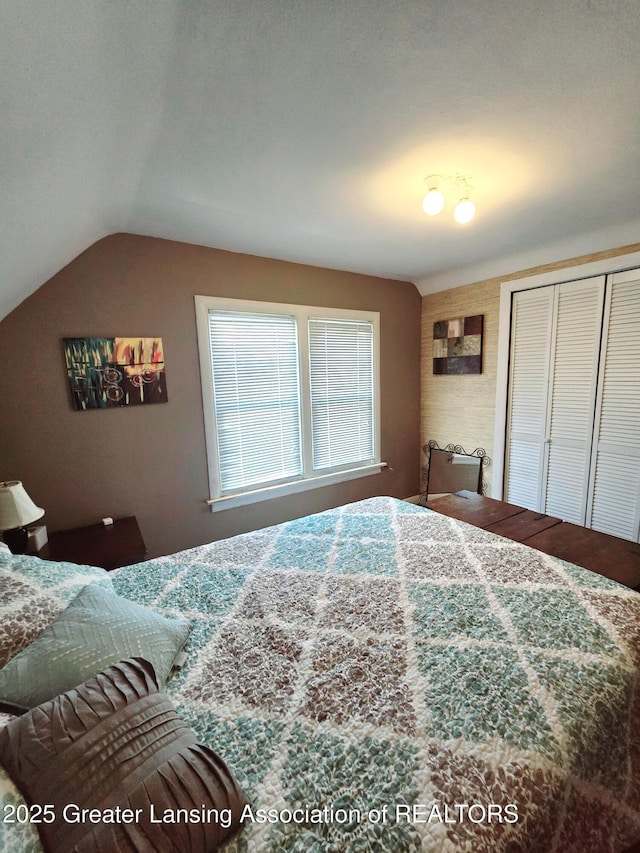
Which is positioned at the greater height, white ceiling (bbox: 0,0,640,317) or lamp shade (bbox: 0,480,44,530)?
white ceiling (bbox: 0,0,640,317)

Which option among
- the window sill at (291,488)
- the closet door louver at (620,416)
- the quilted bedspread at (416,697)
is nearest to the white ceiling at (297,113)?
the closet door louver at (620,416)

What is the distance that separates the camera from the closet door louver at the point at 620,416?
250 cm

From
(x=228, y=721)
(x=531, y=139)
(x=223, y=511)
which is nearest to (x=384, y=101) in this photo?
(x=531, y=139)

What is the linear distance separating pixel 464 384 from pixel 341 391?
4.31ft

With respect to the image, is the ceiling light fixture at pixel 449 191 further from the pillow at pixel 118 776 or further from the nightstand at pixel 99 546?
the nightstand at pixel 99 546

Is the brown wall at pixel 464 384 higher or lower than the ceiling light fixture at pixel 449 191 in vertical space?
lower

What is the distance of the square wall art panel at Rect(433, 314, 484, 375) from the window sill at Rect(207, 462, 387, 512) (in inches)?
49.8

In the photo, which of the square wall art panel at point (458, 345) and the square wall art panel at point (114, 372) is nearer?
the square wall art panel at point (114, 372)

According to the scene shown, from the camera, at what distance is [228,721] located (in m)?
0.95

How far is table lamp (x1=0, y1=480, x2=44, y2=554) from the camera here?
1.69 metres

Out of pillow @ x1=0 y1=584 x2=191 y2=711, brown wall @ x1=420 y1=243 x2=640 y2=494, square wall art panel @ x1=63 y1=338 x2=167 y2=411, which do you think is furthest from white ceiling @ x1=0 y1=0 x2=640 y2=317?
pillow @ x1=0 y1=584 x2=191 y2=711

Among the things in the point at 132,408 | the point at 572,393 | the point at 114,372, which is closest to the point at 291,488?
the point at 132,408

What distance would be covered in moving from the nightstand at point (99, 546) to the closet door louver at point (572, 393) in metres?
3.28

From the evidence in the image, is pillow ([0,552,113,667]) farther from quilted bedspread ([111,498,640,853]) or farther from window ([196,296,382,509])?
window ([196,296,382,509])
